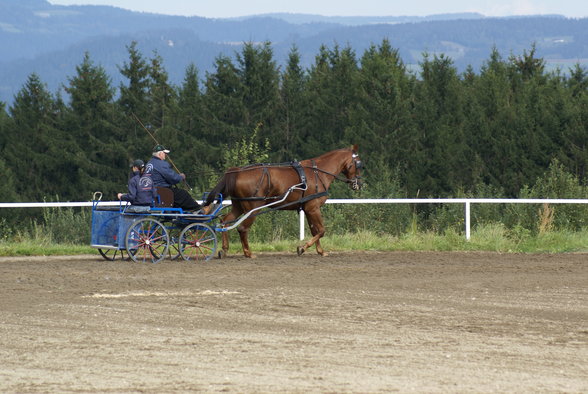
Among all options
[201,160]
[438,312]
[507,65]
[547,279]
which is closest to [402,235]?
[547,279]

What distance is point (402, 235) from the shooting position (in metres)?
19.7

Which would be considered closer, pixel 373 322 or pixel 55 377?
pixel 55 377

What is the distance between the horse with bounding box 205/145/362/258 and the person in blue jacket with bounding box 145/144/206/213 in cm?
35

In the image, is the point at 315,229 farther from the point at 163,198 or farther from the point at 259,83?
the point at 259,83

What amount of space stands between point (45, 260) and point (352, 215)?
686cm

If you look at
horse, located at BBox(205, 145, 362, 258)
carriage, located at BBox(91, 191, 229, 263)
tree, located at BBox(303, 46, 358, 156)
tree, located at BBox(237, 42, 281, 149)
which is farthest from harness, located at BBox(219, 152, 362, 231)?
tree, located at BBox(237, 42, 281, 149)

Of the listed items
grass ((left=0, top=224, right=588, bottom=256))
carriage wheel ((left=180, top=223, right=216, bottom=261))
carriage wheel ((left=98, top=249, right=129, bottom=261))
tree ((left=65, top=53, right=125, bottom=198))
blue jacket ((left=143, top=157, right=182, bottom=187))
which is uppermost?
blue jacket ((left=143, top=157, right=182, bottom=187))

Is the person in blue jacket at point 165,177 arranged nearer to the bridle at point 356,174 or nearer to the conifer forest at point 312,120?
the bridle at point 356,174

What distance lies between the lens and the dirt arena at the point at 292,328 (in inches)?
295

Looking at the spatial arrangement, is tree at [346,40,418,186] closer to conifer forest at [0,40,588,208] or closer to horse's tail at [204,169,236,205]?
conifer forest at [0,40,588,208]

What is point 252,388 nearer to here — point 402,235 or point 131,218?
point 131,218

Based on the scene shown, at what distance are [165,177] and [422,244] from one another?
539 centimetres

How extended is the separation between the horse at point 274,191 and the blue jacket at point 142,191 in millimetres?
1027

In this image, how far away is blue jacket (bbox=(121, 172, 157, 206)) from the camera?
50.8ft
